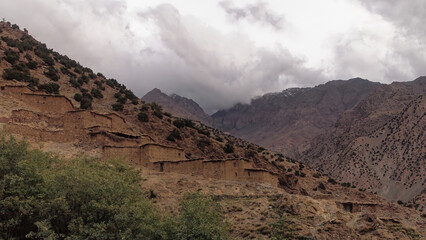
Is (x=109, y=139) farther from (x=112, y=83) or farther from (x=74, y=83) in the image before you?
(x=112, y=83)

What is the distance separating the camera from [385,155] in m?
104

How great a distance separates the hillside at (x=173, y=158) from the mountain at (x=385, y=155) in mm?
32782

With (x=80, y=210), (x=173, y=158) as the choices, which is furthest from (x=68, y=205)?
(x=173, y=158)

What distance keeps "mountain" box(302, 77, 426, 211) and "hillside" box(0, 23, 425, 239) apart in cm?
3278

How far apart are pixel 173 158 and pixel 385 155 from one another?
83.8 meters

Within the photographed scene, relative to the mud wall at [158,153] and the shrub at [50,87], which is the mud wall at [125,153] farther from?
the shrub at [50,87]

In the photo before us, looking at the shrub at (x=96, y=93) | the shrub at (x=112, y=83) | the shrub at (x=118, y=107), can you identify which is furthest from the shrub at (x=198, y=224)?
the shrub at (x=112, y=83)

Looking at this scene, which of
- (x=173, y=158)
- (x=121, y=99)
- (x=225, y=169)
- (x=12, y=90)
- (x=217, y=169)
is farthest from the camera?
(x=121, y=99)

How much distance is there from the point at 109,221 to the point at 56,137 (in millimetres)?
19920

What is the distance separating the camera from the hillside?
21.7 m

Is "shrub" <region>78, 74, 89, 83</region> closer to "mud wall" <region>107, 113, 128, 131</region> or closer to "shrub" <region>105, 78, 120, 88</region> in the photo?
"shrub" <region>105, 78, 120, 88</region>

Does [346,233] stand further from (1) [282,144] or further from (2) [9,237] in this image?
(1) [282,144]

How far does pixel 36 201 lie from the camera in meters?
16.7

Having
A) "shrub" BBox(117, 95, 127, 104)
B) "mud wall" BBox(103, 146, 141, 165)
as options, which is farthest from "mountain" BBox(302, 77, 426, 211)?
"mud wall" BBox(103, 146, 141, 165)
